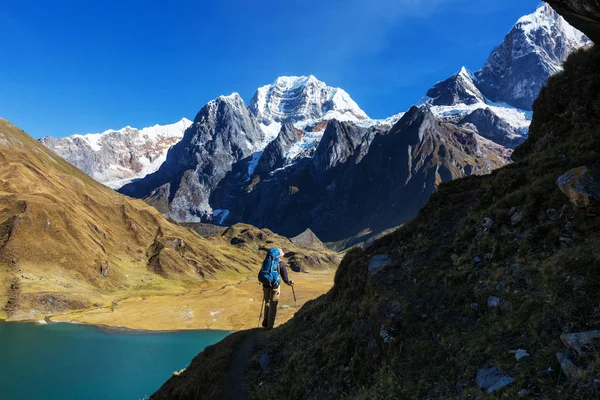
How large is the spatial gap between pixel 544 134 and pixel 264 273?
1996 cm

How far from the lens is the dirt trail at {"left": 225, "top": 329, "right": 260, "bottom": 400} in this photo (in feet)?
57.9

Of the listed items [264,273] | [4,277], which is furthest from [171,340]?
[264,273]

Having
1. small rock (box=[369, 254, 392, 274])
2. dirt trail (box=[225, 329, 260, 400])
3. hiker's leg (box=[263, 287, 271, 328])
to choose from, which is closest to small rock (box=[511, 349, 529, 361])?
small rock (box=[369, 254, 392, 274])

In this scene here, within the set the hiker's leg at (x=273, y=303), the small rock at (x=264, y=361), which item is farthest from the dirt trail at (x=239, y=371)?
the hiker's leg at (x=273, y=303)

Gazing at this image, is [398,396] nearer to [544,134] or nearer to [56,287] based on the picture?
[544,134]

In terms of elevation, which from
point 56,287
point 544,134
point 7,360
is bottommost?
point 7,360

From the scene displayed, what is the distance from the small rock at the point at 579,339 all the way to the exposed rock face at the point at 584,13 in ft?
60.4

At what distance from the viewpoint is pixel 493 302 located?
1141cm

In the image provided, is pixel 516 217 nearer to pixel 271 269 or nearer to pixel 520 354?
pixel 520 354

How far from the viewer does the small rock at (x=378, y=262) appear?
1797cm

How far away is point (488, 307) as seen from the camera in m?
11.5

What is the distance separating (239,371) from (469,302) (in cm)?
1337

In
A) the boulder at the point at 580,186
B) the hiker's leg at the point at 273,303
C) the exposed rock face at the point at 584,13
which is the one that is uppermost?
the exposed rock face at the point at 584,13

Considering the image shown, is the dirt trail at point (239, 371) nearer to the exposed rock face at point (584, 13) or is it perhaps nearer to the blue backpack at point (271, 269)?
the blue backpack at point (271, 269)
